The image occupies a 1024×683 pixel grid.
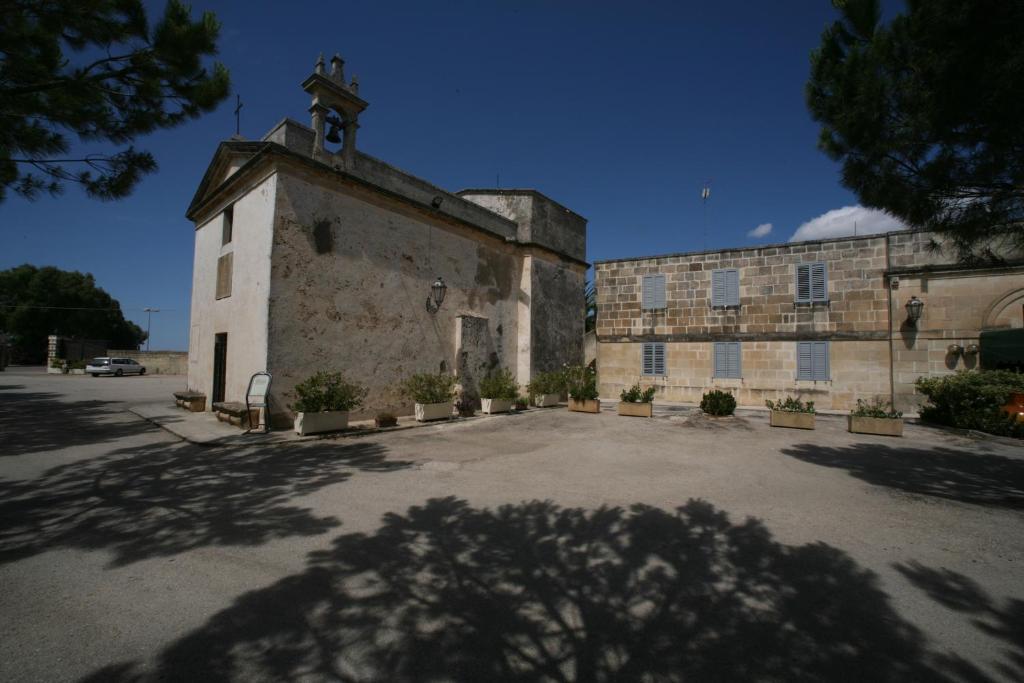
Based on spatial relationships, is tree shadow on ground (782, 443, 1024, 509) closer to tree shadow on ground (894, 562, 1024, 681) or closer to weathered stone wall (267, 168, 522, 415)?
tree shadow on ground (894, 562, 1024, 681)

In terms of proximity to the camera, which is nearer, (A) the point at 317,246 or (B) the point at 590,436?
(B) the point at 590,436

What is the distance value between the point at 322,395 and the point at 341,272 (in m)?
2.96

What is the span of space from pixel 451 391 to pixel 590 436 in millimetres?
4147

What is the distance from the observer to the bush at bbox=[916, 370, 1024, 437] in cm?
926

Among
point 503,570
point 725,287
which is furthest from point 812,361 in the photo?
point 503,570

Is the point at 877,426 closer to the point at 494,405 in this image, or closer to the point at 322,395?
the point at 494,405

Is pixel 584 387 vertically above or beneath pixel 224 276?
beneath

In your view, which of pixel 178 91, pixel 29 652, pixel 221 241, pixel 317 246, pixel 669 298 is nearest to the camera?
pixel 29 652

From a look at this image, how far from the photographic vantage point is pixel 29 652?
2.33m

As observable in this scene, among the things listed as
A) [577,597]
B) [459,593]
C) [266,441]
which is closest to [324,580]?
[459,593]

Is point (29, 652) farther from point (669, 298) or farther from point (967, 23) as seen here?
point (669, 298)

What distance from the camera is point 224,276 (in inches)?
433

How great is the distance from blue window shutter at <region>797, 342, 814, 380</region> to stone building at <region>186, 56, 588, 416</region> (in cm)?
848

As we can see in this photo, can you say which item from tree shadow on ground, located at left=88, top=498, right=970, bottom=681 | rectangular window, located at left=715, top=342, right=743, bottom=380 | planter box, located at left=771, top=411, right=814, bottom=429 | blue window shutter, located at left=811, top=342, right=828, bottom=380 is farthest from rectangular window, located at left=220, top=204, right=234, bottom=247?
blue window shutter, located at left=811, top=342, right=828, bottom=380
